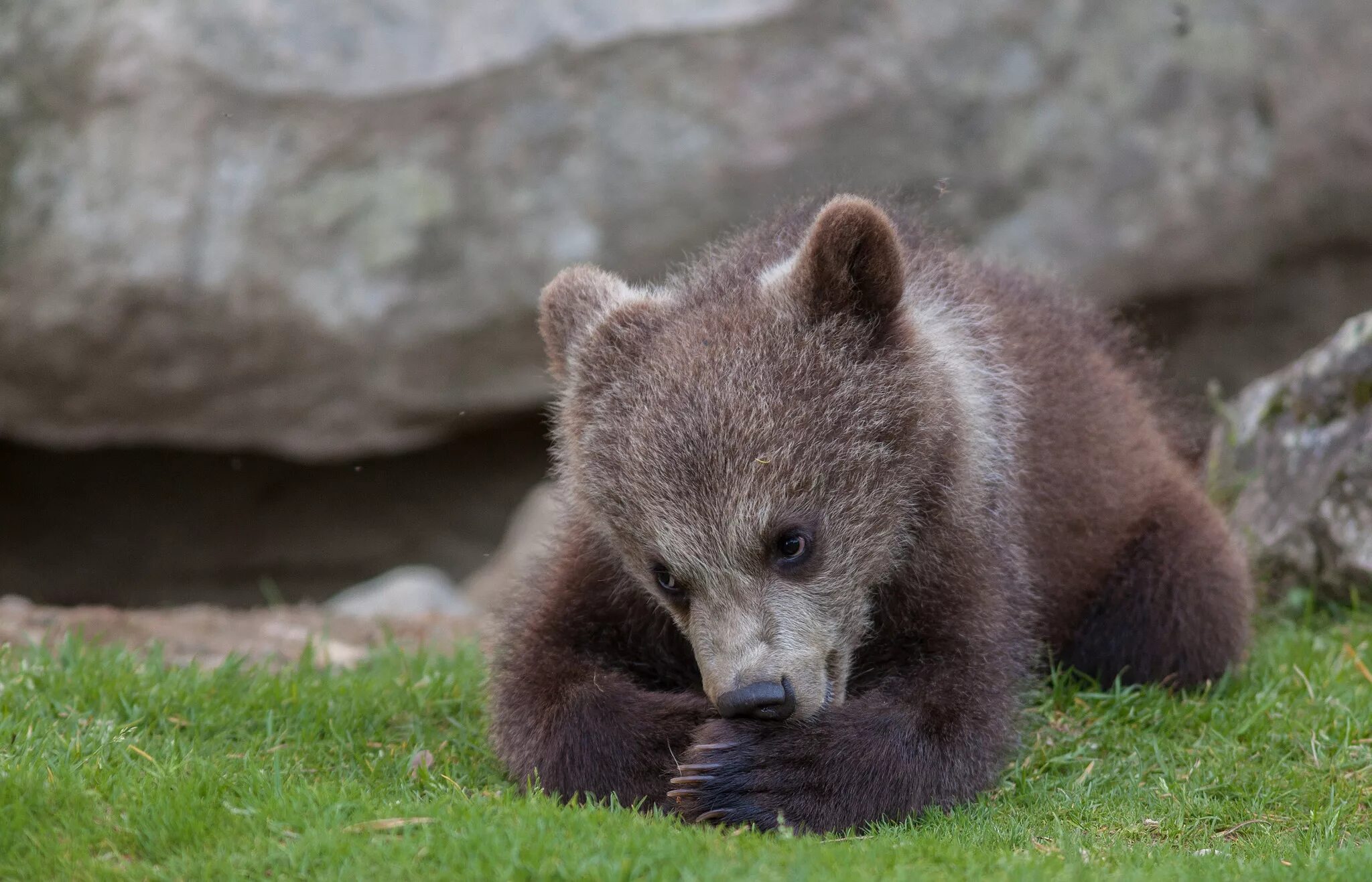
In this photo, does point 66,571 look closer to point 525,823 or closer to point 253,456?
point 253,456

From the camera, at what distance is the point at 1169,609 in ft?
21.5

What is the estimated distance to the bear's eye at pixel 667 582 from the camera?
16.9ft

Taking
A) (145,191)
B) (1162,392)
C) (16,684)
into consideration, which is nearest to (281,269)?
(145,191)

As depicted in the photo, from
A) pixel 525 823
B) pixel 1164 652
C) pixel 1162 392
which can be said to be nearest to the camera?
pixel 525 823

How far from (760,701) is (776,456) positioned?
0.80 m

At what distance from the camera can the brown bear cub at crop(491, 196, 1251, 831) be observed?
494 cm

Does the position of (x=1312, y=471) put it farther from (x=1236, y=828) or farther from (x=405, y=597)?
(x=405, y=597)

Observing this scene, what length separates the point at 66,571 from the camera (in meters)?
12.6

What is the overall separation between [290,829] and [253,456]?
8647 mm

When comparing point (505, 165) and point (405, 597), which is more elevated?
point (505, 165)

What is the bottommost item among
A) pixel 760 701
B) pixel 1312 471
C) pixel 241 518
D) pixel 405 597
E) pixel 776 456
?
pixel 405 597

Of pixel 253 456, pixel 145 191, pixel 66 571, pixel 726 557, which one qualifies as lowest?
pixel 66 571

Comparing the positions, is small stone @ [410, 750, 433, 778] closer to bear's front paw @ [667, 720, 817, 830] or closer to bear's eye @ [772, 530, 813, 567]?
bear's front paw @ [667, 720, 817, 830]

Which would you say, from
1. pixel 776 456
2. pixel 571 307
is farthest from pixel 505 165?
pixel 776 456
